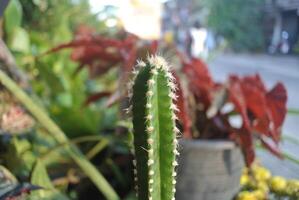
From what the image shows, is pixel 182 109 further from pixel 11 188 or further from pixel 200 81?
pixel 11 188

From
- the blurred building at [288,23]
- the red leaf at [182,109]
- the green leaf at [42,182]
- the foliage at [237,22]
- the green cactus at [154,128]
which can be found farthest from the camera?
the foliage at [237,22]

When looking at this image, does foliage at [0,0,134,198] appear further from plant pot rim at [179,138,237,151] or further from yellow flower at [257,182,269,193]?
yellow flower at [257,182,269,193]

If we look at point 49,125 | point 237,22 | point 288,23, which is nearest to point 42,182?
point 49,125

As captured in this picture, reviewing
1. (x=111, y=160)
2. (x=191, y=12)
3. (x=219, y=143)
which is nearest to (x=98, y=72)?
(x=111, y=160)

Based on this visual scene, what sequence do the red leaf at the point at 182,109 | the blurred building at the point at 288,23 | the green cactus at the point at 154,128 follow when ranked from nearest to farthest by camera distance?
the green cactus at the point at 154,128
the red leaf at the point at 182,109
the blurred building at the point at 288,23

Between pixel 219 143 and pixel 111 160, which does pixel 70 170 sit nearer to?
pixel 111 160

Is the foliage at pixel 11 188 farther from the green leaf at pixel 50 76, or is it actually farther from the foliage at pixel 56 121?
the green leaf at pixel 50 76

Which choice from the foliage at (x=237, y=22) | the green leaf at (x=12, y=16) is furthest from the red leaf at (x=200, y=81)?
the foliage at (x=237, y=22)
